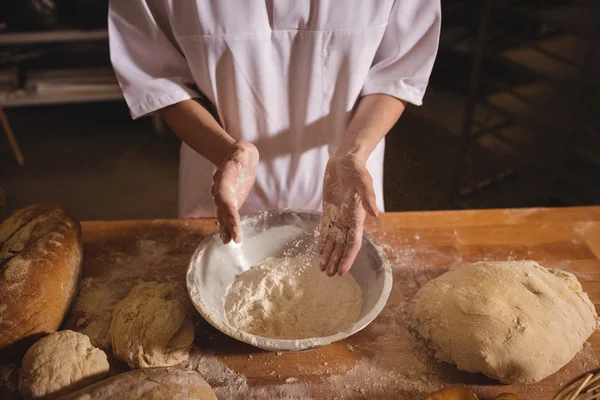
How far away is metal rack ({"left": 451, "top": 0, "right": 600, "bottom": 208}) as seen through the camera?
216 cm

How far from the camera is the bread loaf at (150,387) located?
89 centimetres

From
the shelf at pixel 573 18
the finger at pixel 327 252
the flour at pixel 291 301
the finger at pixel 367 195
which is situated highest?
the finger at pixel 367 195

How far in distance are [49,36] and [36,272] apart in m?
2.38

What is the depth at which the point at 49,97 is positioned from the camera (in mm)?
3182

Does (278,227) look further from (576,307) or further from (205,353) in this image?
(576,307)

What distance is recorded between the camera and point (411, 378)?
1039 millimetres

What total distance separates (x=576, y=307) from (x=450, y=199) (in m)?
1.68

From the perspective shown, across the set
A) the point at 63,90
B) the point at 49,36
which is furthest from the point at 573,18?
the point at 63,90

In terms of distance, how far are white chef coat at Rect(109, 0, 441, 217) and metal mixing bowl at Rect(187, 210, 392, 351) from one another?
161 millimetres

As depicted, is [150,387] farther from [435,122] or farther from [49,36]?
[49,36]

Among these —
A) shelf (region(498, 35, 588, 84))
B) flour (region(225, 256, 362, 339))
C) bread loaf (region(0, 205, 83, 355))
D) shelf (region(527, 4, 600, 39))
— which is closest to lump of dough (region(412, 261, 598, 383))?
flour (region(225, 256, 362, 339))

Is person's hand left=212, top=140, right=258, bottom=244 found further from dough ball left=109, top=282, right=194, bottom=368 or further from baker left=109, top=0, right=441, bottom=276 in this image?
dough ball left=109, top=282, right=194, bottom=368

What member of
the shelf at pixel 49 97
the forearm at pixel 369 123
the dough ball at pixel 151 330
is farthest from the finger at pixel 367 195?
the shelf at pixel 49 97

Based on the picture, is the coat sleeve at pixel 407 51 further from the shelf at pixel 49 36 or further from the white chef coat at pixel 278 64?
the shelf at pixel 49 36
